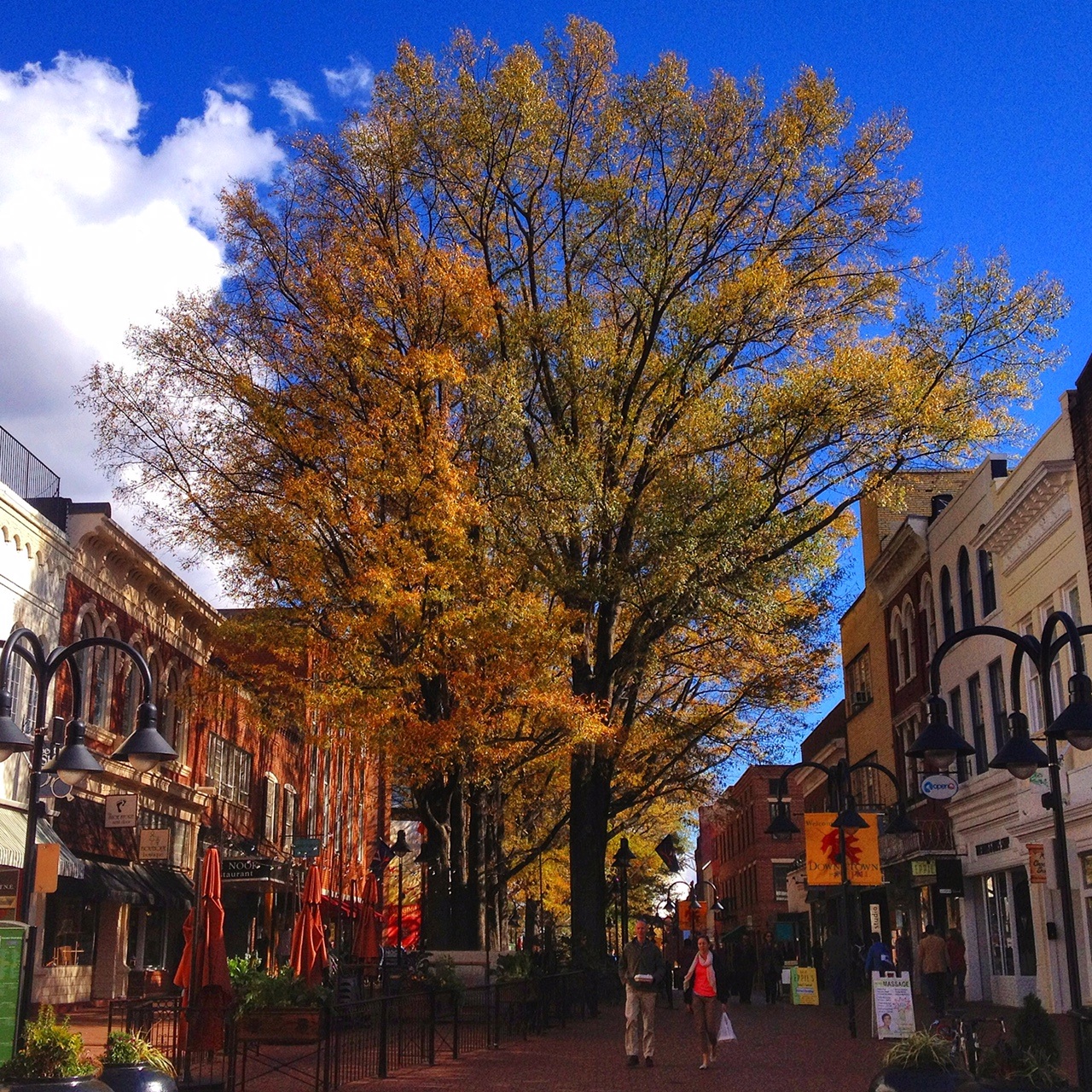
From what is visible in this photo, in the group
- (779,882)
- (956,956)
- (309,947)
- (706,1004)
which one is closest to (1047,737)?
(706,1004)

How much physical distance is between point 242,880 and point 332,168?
1824 cm

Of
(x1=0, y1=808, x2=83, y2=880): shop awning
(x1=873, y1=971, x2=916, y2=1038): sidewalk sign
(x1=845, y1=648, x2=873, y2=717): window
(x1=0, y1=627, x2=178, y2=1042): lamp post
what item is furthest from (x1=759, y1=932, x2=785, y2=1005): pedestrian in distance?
(x1=0, y1=627, x2=178, y2=1042): lamp post

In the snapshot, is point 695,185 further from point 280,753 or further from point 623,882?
point 280,753

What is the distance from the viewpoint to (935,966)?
23.0 meters

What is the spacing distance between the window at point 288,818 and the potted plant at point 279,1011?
1086 inches

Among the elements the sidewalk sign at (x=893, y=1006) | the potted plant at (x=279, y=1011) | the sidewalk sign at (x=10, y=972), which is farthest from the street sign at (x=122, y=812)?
the sidewalk sign at (x=10, y=972)

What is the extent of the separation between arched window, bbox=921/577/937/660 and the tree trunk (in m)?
13.8

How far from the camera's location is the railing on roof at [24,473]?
24266 millimetres

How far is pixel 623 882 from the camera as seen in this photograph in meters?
37.8

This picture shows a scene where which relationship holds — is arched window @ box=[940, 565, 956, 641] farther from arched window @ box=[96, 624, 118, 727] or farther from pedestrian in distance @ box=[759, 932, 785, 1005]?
arched window @ box=[96, 624, 118, 727]

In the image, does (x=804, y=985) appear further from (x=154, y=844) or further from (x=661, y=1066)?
(x=154, y=844)

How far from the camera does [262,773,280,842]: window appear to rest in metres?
40.9

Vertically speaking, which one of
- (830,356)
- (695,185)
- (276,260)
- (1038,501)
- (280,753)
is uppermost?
(695,185)

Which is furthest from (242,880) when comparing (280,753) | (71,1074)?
(71,1074)
